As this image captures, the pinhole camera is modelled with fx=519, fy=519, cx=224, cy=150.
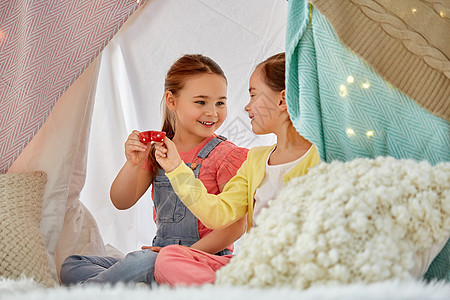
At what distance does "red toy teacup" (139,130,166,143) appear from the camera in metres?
1.49

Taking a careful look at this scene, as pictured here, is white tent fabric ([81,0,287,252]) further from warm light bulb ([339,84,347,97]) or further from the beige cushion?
warm light bulb ([339,84,347,97])

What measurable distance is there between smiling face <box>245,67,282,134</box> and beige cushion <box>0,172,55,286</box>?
68cm

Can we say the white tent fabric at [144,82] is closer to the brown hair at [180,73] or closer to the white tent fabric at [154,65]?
the white tent fabric at [154,65]

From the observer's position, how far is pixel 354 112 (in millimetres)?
1132

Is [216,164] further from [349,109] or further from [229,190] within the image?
[349,109]

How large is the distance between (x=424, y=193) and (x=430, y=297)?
0.68 feet

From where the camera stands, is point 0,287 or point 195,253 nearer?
point 0,287

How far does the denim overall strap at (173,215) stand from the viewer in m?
1.68

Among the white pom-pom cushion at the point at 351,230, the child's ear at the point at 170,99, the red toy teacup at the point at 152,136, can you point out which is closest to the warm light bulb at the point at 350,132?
the white pom-pom cushion at the point at 351,230

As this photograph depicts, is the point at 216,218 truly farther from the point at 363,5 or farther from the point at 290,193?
the point at 363,5

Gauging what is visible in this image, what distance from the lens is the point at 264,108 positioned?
1.48m

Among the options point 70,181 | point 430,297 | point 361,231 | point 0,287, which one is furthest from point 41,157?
point 430,297

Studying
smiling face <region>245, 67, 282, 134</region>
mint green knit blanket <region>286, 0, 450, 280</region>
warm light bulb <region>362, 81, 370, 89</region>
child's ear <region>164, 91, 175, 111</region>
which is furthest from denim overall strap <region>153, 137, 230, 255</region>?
warm light bulb <region>362, 81, 370, 89</region>

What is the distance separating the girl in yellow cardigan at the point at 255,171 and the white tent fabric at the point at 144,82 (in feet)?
1.53
